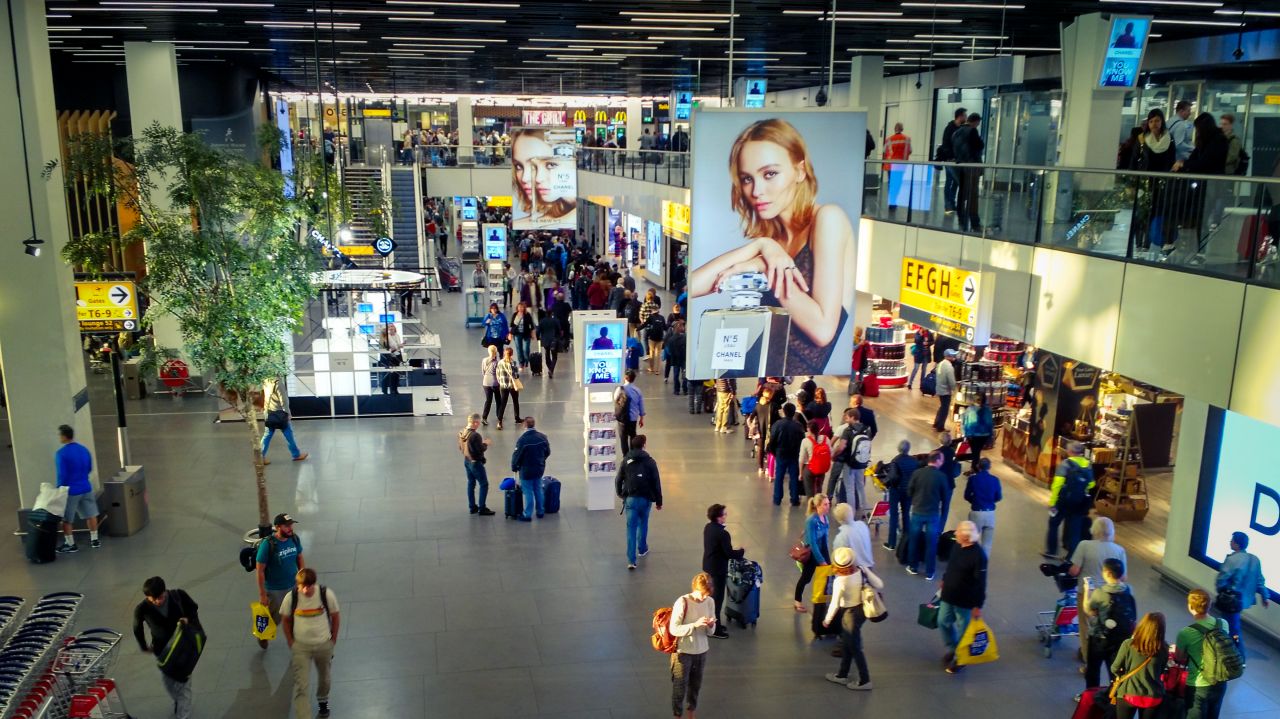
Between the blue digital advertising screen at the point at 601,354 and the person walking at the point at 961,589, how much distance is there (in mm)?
6232

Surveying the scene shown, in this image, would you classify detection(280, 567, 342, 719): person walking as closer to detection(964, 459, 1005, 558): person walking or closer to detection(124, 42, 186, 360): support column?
detection(964, 459, 1005, 558): person walking

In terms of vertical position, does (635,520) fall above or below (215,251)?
below

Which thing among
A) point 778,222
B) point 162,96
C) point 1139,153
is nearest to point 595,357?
point 778,222

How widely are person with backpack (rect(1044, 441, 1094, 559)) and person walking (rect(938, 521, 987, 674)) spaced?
293 cm

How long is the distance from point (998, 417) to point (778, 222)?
9.08 metres

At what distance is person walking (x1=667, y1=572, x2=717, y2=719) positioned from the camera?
25.6ft

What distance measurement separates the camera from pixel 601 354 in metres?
14.1

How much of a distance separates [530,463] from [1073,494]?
21.2 feet

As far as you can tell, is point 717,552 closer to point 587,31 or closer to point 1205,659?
point 1205,659

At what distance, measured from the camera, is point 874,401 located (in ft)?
66.1

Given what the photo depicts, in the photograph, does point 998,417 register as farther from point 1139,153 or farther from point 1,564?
point 1,564

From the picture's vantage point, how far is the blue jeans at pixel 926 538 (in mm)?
11078

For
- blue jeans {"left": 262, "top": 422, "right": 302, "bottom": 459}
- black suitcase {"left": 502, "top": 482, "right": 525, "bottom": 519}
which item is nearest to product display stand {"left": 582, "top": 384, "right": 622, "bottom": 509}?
black suitcase {"left": 502, "top": 482, "right": 525, "bottom": 519}

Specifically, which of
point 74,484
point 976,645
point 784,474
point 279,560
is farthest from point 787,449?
point 74,484
